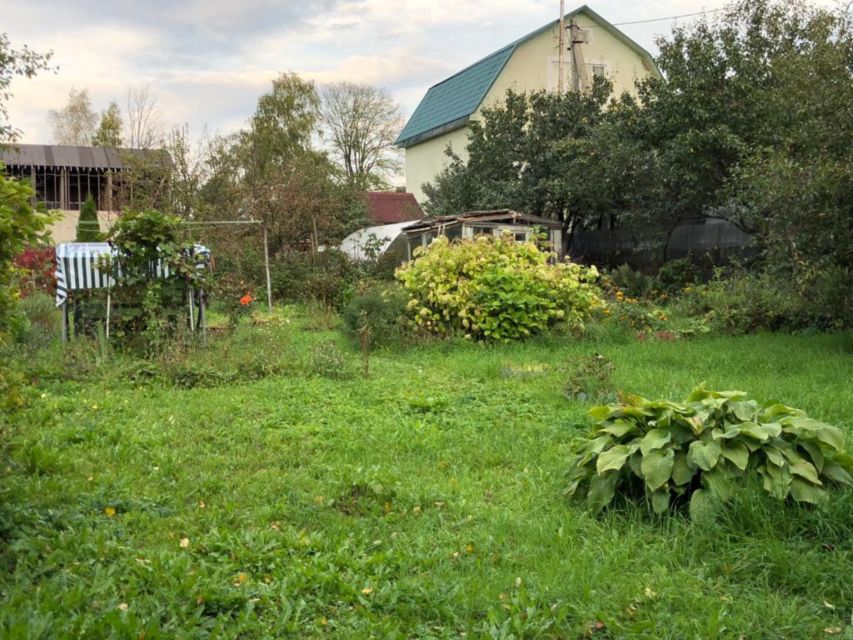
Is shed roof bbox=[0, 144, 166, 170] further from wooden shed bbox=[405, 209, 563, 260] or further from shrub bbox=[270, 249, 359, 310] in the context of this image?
wooden shed bbox=[405, 209, 563, 260]

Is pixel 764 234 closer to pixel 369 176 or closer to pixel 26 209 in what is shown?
pixel 26 209

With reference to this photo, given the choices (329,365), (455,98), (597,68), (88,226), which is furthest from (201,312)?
(597,68)

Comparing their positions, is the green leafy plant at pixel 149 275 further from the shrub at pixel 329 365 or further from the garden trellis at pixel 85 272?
the shrub at pixel 329 365

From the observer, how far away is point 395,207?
2802cm

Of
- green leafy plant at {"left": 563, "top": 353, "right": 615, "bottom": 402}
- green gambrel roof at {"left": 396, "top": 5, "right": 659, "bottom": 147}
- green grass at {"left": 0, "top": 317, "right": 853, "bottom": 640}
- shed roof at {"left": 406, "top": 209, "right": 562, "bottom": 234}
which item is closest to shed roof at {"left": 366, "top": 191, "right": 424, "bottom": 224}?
green gambrel roof at {"left": 396, "top": 5, "right": 659, "bottom": 147}

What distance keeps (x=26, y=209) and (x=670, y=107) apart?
45.0ft

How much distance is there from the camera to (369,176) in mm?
36312

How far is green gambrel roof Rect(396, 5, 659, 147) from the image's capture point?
24266mm

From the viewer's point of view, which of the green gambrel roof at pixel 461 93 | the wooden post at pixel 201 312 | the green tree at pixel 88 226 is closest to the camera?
the wooden post at pixel 201 312

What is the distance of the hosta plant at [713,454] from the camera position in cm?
349

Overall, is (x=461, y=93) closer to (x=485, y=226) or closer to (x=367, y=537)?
(x=485, y=226)

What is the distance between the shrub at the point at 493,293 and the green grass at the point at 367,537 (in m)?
3.84

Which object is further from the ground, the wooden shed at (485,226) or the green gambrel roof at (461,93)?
the green gambrel roof at (461,93)

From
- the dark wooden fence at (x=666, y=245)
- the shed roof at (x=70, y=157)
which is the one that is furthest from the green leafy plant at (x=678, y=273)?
the shed roof at (x=70, y=157)
